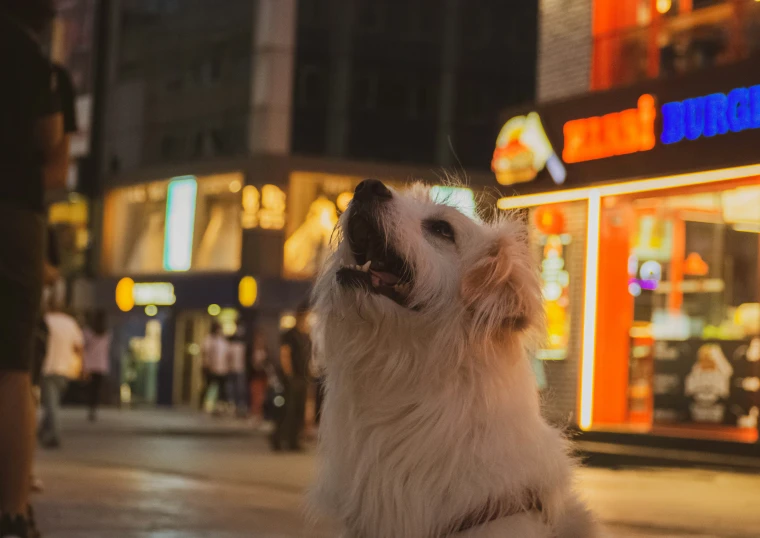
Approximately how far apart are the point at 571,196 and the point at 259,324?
1668 cm

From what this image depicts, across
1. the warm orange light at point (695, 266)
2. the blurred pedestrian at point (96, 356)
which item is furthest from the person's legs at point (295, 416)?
the blurred pedestrian at point (96, 356)

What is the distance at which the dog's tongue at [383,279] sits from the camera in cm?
343

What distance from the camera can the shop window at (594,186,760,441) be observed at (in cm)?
1420

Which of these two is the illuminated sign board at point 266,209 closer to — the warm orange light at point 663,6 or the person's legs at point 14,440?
the warm orange light at point 663,6

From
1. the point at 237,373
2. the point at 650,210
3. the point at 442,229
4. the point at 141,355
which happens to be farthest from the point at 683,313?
the point at 141,355

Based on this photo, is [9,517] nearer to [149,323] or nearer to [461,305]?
[461,305]

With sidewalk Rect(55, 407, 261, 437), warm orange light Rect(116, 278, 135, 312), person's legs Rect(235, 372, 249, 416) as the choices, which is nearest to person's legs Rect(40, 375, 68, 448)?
sidewalk Rect(55, 407, 261, 437)

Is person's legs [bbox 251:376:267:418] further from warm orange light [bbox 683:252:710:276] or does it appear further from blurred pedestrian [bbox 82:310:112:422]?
warm orange light [bbox 683:252:710:276]

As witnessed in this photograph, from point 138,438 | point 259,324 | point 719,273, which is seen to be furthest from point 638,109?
point 259,324

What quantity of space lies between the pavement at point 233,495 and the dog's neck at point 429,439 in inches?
15.0

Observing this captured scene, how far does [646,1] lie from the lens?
1581 centimetres

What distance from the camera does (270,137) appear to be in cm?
3281

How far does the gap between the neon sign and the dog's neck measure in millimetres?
11180

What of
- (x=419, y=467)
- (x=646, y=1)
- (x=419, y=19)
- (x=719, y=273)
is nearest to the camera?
(x=419, y=467)
